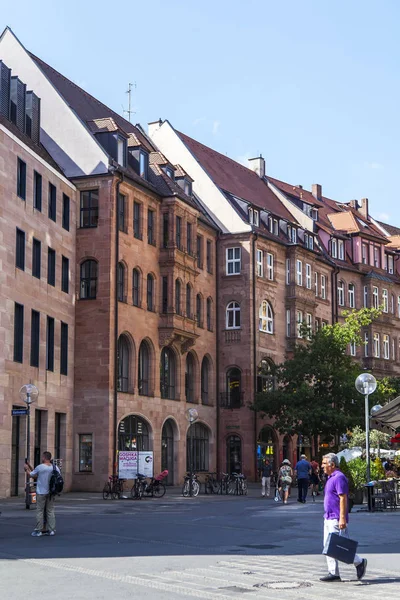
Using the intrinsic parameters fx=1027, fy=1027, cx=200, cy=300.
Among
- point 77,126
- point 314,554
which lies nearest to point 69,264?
point 77,126

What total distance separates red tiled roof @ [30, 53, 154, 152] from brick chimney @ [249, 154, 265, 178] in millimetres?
15443

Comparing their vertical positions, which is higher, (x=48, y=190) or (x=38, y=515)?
(x=48, y=190)

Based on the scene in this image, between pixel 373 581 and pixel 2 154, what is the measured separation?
28735 mm

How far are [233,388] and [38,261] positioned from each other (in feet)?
60.7

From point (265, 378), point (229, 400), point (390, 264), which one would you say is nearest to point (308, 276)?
point (265, 378)

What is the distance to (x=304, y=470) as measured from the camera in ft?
126

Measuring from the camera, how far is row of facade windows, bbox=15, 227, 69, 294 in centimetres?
4038

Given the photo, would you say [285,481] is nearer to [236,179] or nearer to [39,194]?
[39,194]

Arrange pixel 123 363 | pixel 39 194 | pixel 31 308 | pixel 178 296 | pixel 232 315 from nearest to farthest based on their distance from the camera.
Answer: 1. pixel 31 308
2. pixel 39 194
3. pixel 123 363
4. pixel 178 296
5. pixel 232 315

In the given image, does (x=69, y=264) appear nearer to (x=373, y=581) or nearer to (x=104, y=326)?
(x=104, y=326)

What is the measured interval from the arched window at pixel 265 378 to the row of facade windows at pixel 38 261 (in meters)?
15.7

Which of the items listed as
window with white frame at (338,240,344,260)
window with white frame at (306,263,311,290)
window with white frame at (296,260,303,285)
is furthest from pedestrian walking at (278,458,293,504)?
window with white frame at (338,240,344,260)

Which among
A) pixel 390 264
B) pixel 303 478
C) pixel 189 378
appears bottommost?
pixel 303 478

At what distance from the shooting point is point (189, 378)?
54.7 metres
